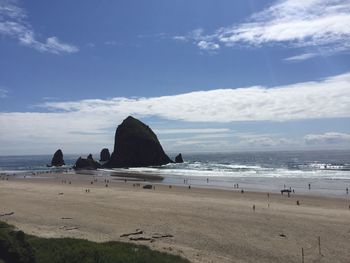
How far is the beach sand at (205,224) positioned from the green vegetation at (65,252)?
257 cm

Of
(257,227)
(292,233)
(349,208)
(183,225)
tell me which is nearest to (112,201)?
(183,225)

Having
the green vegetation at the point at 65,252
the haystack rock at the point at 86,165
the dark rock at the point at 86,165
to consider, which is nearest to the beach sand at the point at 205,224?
the green vegetation at the point at 65,252

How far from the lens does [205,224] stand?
1163 inches

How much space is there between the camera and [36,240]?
67.4 ft

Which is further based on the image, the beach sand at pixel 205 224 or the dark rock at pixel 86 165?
the dark rock at pixel 86 165

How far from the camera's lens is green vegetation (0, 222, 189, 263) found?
559 inches

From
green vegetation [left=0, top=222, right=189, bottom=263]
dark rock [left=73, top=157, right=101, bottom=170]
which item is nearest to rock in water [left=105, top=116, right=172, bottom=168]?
dark rock [left=73, top=157, right=101, bottom=170]

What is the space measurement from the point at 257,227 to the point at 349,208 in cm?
1644

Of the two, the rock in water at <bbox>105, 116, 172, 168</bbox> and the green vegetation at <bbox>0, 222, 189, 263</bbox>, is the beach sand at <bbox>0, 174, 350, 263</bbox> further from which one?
the rock in water at <bbox>105, 116, 172, 168</bbox>

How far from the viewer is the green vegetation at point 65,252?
14.2m

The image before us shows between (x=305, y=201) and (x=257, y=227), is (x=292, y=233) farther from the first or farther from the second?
(x=305, y=201)

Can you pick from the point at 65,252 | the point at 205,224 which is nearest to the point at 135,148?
the point at 205,224

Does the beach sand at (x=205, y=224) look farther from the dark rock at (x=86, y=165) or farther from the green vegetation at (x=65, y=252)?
the dark rock at (x=86, y=165)

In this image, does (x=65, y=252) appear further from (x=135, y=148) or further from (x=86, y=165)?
(x=135, y=148)
